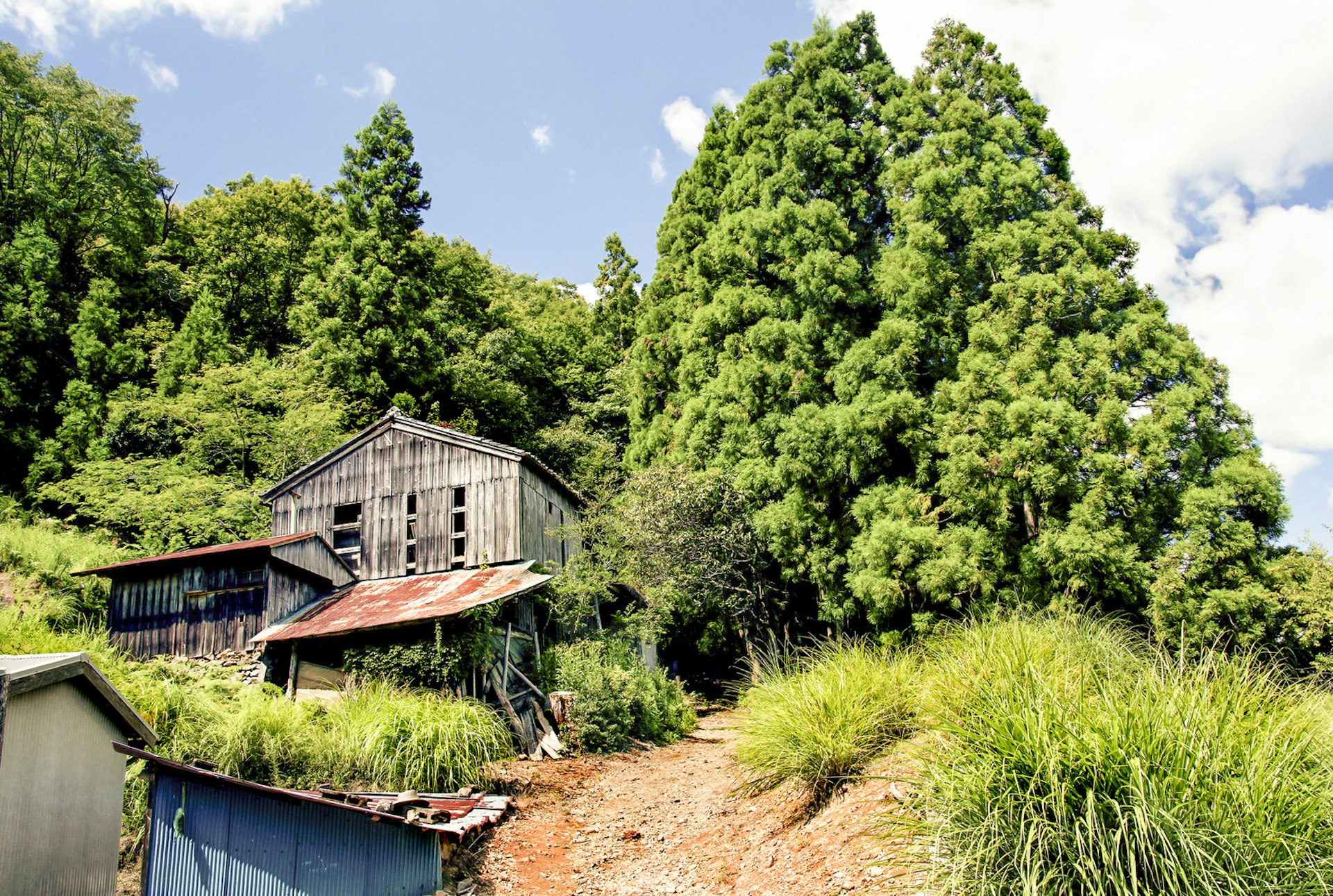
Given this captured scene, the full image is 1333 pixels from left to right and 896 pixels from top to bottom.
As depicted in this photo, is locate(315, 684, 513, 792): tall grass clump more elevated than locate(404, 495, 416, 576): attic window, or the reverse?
locate(404, 495, 416, 576): attic window

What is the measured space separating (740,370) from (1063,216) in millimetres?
8862

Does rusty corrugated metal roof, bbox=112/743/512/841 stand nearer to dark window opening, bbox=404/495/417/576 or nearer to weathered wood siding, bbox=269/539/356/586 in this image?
weathered wood siding, bbox=269/539/356/586

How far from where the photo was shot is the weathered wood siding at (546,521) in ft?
61.5

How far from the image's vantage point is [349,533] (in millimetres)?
19500

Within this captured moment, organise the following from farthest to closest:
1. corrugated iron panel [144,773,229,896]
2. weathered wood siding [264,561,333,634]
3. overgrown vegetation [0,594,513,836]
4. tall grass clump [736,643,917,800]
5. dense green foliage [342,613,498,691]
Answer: weathered wood siding [264,561,333,634], dense green foliage [342,613,498,691], overgrown vegetation [0,594,513,836], tall grass clump [736,643,917,800], corrugated iron panel [144,773,229,896]

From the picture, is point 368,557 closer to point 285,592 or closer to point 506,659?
point 285,592

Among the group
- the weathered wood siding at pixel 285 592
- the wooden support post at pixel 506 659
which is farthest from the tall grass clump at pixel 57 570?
the wooden support post at pixel 506 659

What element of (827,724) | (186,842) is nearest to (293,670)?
(186,842)

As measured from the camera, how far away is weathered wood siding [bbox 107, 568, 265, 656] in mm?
15367

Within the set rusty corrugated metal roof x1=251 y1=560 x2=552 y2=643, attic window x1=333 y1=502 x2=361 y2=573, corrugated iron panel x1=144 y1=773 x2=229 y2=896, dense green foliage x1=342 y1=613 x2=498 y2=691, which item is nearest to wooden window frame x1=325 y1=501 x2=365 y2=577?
attic window x1=333 y1=502 x2=361 y2=573

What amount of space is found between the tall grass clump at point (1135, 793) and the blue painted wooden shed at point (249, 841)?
207 inches

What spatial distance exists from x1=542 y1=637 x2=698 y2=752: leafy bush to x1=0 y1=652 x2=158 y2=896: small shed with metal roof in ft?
30.3

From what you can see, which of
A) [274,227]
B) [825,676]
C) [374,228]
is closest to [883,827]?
[825,676]

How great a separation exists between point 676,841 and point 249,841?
450 cm
